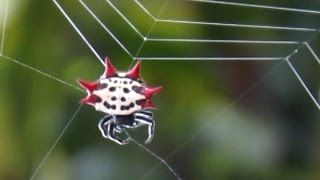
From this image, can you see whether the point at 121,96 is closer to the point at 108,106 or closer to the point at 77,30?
the point at 108,106

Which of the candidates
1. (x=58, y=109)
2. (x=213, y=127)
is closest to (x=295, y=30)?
(x=213, y=127)

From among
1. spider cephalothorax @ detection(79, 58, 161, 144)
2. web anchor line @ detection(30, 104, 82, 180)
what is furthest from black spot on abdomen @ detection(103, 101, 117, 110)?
web anchor line @ detection(30, 104, 82, 180)

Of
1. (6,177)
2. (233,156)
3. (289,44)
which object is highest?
(289,44)

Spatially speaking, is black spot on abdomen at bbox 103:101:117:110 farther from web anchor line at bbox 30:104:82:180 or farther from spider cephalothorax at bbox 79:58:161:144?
web anchor line at bbox 30:104:82:180

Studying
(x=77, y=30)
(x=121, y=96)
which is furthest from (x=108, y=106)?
(x=77, y=30)

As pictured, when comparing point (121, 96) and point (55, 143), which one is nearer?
point (121, 96)

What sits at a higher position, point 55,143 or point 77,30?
point 77,30

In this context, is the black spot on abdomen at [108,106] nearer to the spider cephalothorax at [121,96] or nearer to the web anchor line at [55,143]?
the spider cephalothorax at [121,96]

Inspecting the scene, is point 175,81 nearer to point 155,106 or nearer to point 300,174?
point 155,106
